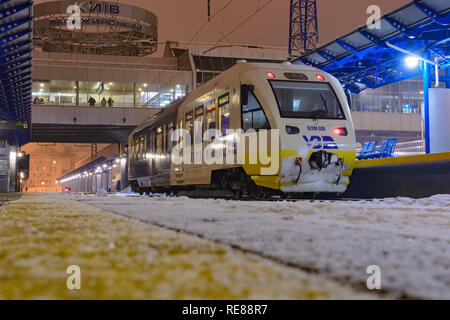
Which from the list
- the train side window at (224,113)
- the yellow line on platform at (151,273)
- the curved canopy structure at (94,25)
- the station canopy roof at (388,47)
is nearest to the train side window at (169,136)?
the train side window at (224,113)

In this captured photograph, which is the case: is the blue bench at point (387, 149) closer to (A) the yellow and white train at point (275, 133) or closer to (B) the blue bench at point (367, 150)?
(B) the blue bench at point (367, 150)

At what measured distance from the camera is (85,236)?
2.65 meters

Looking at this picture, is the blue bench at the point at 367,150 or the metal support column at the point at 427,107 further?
the blue bench at the point at 367,150

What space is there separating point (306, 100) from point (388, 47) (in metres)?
8.50

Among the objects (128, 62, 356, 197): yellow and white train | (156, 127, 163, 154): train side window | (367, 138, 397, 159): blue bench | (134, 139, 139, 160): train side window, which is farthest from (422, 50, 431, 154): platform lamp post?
(134, 139, 139, 160): train side window

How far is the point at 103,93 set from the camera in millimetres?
45312

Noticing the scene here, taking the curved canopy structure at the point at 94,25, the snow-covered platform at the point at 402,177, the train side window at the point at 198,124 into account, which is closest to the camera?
the snow-covered platform at the point at 402,177

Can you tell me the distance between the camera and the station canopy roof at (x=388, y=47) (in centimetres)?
1633

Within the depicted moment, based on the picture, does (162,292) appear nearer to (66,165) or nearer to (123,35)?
(123,35)

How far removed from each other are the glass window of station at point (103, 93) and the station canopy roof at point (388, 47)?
84.8 ft

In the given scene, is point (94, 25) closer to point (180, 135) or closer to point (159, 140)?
point (159, 140)

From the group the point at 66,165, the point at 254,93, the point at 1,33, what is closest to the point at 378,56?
the point at 254,93

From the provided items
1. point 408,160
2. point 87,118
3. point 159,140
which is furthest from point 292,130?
point 87,118
